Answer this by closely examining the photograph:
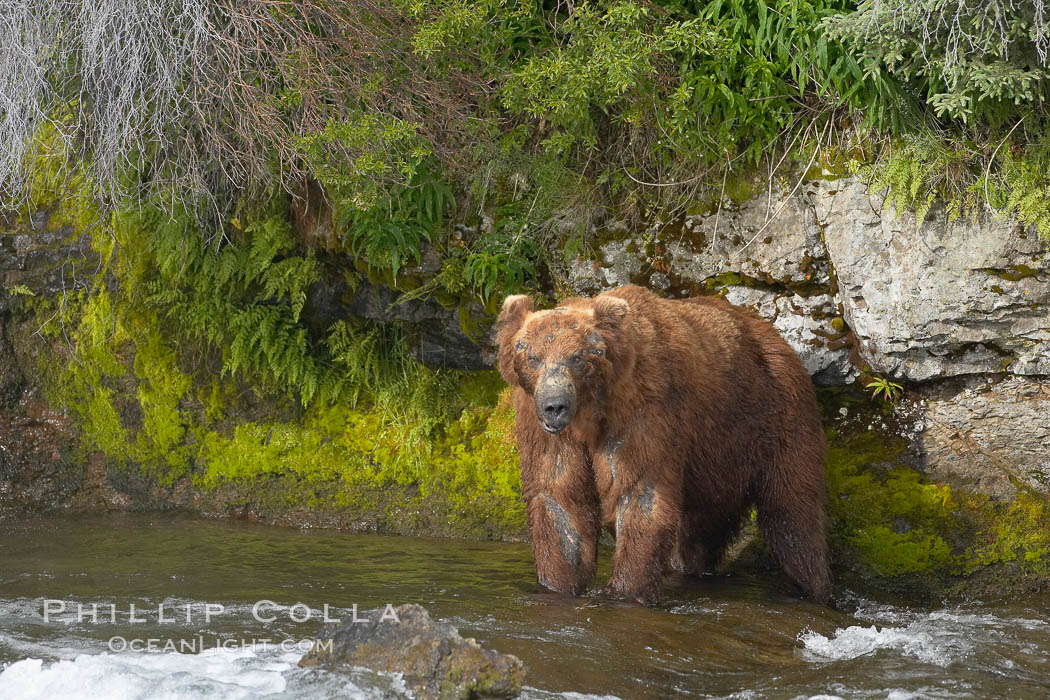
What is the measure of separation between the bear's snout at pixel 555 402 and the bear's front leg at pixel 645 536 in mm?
769

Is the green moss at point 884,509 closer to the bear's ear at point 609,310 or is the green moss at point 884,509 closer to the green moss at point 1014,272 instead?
the green moss at point 1014,272

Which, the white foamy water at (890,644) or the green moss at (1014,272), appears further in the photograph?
the green moss at (1014,272)

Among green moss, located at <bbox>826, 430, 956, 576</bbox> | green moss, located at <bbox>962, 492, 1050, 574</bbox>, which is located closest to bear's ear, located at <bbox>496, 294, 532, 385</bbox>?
green moss, located at <bbox>826, 430, 956, 576</bbox>

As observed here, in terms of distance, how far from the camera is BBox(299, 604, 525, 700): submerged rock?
183 inches

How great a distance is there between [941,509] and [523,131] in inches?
159

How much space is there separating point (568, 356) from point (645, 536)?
118cm

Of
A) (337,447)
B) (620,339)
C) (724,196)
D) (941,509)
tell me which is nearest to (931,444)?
(941,509)

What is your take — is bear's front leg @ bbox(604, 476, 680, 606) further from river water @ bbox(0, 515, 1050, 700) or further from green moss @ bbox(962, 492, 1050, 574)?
green moss @ bbox(962, 492, 1050, 574)

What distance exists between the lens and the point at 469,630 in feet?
19.3

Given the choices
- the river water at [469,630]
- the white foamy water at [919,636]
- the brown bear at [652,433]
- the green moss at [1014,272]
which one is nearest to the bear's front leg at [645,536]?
the brown bear at [652,433]

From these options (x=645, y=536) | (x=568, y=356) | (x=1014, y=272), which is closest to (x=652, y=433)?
(x=645, y=536)

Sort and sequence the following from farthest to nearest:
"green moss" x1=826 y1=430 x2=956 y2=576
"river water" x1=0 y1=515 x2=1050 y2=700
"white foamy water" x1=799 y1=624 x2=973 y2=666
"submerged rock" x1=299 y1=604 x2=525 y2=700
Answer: "green moss" x1=826 y1=430 x2=956 y2=576, "white foamy water" x1=799 y1=624 x2=973 y2=666, "river water" x1=0 y1=515 x2=1050 y2=700, "submerged rock" x1=299 y1=604 x2=525 y2=700

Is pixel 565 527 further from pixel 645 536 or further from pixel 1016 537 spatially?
pixel 1016 537

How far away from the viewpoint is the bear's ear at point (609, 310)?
6.52m
